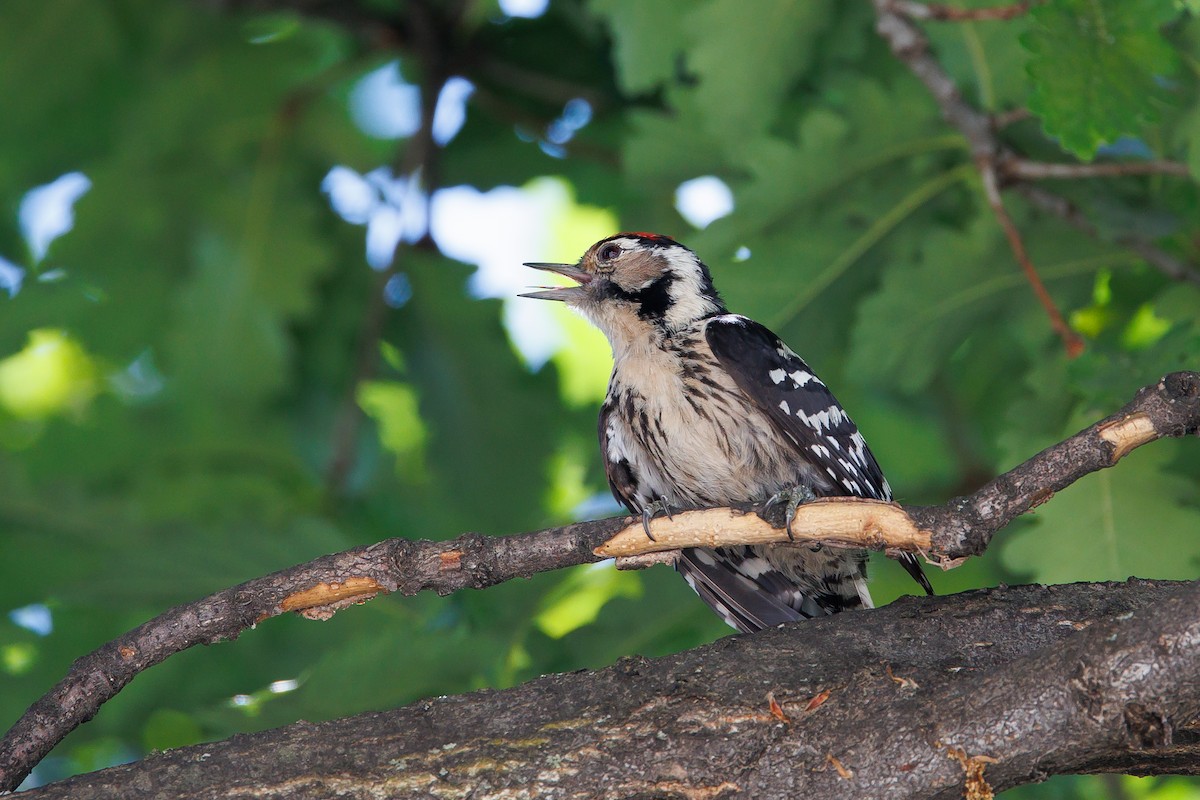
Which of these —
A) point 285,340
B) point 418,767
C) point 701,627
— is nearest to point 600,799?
point 418,767

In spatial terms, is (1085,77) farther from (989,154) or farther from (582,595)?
(582,595)

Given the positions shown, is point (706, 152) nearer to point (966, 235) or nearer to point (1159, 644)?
point (966, 235)

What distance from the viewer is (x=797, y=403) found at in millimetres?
4023

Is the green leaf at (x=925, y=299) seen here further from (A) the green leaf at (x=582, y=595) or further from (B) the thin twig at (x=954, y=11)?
(A) the green leaf at (x=582, y=595)

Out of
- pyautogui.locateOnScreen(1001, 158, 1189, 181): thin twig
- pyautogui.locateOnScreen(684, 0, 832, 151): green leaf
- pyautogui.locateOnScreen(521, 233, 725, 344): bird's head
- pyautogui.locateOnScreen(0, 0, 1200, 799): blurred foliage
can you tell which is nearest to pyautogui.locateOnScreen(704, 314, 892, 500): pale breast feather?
pyautogui.locateOnScreen(0, 0, 1200, 799): blurred foliage

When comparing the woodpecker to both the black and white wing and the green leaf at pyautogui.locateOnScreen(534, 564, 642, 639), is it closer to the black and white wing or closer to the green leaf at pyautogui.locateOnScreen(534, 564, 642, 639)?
Result: the black and white wing

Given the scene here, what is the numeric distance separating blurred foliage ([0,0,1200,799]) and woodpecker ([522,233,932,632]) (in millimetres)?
290

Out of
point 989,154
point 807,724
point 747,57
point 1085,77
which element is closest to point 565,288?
point 747,57

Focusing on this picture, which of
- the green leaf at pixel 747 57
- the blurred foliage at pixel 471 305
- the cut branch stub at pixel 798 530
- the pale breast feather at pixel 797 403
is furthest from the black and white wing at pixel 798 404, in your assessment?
the cut branch stub at pixel 798 530

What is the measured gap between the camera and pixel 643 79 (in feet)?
14.9

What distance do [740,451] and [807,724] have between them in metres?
1.60

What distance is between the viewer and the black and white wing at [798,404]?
155 inches

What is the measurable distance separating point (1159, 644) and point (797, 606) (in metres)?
1.98

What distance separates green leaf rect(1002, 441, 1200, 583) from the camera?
371 centimetres
